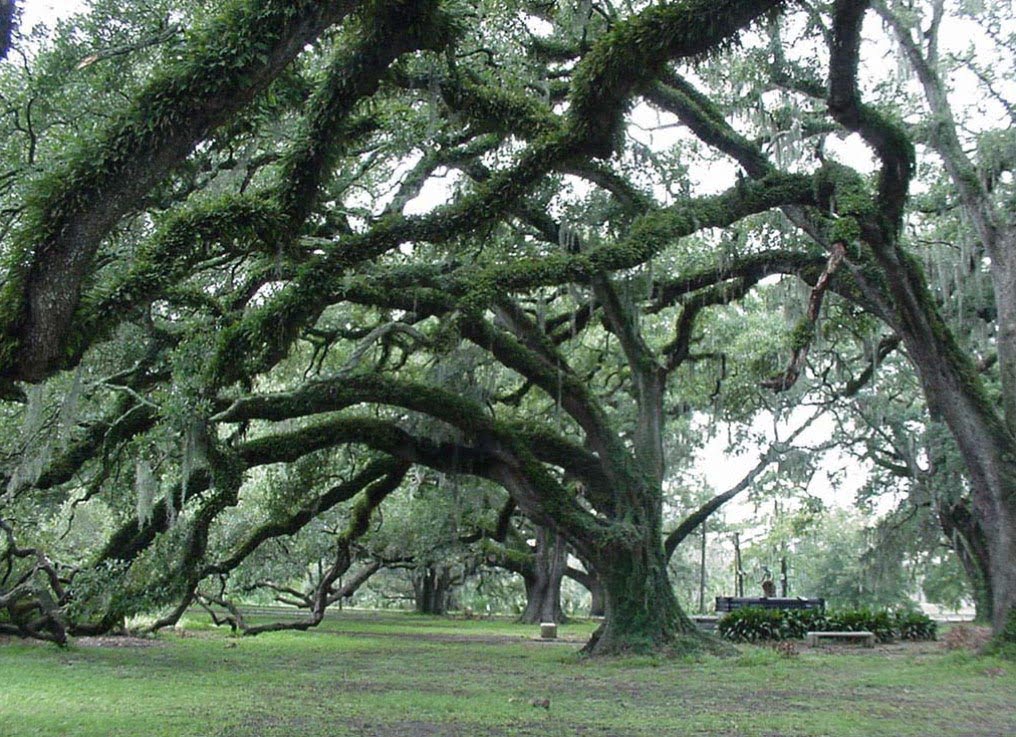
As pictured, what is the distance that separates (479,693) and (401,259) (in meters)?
6.57

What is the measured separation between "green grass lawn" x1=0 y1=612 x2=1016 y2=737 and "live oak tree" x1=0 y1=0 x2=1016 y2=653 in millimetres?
1179

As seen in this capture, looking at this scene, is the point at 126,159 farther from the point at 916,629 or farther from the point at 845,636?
the point at 916,629

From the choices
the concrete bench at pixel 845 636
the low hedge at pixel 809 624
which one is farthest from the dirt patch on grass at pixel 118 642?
the concrete bench at pixel 845 636

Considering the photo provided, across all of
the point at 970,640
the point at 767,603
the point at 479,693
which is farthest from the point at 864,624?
the point at 479,693

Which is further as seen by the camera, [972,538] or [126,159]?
[972,538]

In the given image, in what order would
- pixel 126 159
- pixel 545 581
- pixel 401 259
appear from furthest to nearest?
pixel 545 581, pixel 401 259, pixel 126 159

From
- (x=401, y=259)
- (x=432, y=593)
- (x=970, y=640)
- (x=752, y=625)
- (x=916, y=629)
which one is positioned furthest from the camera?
(x=432, y=593)

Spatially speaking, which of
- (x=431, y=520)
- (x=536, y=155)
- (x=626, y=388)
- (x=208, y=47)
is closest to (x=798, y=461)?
(x=626, y=388)

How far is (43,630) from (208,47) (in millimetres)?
11610

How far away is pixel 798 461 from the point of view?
19.5 metres

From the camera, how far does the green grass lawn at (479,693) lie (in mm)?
7016

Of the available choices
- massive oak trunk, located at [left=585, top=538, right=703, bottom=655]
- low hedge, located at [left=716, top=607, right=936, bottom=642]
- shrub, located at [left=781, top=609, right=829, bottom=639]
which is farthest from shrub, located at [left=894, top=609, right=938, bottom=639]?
massive oak trunk, located at [left=585, top=538, right=703, bottom=655]

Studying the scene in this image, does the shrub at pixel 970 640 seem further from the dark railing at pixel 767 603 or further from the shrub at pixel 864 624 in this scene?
the dark railing at pixel 767 603

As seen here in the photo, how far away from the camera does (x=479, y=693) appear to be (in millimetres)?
9422
